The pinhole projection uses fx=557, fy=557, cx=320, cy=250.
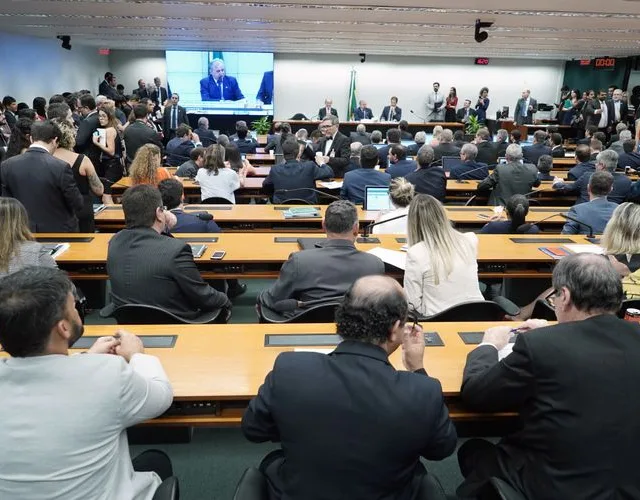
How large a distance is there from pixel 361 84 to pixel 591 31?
29.1 ft

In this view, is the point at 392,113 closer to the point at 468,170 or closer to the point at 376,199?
the point at 468,170

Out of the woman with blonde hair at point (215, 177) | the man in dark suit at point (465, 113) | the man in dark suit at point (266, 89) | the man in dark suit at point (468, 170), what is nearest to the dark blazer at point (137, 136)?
the woman with blonde hair at point (215, 177)

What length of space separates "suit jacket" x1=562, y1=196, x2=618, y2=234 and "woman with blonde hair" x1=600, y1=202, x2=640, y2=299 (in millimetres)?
1426

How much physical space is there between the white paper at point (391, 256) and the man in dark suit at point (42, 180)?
7.76ft

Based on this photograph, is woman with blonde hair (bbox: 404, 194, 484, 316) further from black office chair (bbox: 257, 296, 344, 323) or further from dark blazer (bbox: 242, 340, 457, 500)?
dark blazer (bbox: 242, 340, 457, 500)

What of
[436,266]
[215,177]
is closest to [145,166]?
[215,177]

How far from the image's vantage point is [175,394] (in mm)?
1954

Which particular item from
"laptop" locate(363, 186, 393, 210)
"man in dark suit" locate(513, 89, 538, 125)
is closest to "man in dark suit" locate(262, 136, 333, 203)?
"laptop" locate(363, 186, 393, 210)

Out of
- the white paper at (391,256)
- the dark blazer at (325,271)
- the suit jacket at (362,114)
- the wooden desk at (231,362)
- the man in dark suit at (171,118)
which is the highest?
the suit jacket at (362,114)

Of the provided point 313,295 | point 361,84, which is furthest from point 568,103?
point 313,295

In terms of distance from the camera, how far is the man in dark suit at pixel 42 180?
163 inches

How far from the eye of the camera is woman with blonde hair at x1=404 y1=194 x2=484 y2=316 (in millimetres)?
2955

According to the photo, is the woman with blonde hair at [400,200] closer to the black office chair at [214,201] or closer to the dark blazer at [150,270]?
the dark blazer at [150,270]

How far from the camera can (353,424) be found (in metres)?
1.44
